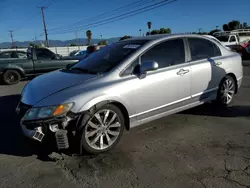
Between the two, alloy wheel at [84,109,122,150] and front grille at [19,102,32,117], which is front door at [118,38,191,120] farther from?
front grille at [19,102,32,117]

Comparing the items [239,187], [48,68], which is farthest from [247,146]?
[48,68]

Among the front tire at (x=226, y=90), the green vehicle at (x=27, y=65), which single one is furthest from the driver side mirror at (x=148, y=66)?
the green vehicle at (x=27, y=65)

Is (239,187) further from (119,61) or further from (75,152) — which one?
(119,61)

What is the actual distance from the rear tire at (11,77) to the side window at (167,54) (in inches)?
291

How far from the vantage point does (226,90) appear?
4.83 m

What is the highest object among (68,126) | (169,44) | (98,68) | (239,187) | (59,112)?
(169,44)

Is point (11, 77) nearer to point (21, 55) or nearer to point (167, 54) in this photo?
point (21, 55)

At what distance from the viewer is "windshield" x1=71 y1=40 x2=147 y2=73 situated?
356 cm

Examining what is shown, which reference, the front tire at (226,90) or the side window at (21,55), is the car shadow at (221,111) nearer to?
the front tire at (226,90)

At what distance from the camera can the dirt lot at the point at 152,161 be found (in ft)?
8.37

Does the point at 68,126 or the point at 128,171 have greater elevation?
the point at 68,126

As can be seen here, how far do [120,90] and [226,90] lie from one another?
2.76m

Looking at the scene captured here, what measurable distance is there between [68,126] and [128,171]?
93 centimetres

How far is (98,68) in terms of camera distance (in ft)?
12.0
